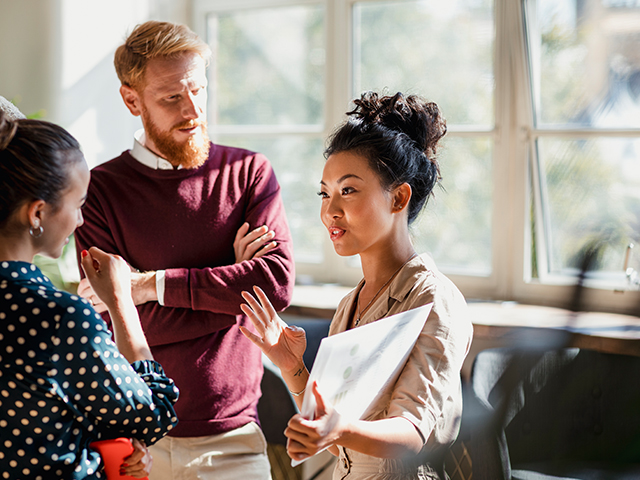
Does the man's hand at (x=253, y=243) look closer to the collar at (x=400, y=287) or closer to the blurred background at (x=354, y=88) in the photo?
the collar at (x=400, y=287)

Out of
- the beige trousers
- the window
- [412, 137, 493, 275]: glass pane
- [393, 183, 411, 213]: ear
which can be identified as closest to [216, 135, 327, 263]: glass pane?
the window

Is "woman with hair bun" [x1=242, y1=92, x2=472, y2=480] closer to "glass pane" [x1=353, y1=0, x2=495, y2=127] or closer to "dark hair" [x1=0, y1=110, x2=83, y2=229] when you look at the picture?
"dark hair" [x1=0, y1=110, x2=83, y2=229]

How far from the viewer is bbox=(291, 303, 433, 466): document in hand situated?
2.44ft

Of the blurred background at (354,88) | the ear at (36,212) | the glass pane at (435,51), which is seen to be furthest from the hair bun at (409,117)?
the glass pane at (435,51)

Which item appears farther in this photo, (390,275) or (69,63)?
(69,63)

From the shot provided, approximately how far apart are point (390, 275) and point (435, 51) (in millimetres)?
1800

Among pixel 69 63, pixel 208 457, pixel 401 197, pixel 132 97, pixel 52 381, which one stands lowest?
pixel 208 457

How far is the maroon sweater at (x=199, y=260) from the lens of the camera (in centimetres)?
143

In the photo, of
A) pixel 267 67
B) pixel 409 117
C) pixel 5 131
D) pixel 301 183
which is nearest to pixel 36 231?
pixel 5 131

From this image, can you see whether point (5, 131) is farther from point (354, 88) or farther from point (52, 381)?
point (354, 88)

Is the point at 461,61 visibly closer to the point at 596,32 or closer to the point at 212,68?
the point at 212,68

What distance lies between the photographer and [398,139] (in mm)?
1153

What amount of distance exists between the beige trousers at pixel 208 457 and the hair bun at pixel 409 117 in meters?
0.87

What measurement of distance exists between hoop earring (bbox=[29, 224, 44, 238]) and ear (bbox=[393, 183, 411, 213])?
0.64 meters
